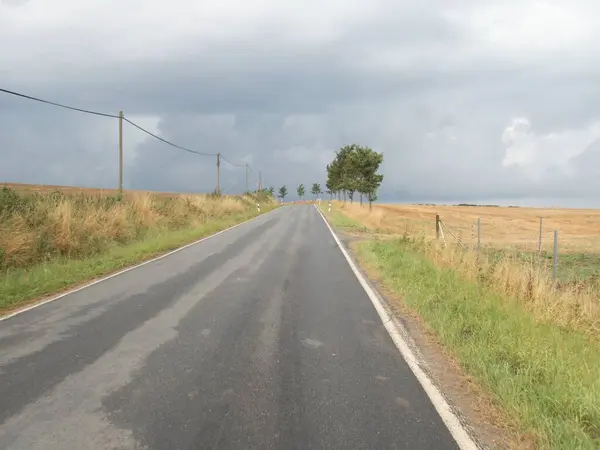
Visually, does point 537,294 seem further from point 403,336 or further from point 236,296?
point 236,296

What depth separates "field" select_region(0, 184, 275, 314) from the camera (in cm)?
968

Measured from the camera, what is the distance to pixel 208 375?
4.52 metres

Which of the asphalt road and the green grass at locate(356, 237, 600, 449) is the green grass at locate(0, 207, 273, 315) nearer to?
the asphalt road

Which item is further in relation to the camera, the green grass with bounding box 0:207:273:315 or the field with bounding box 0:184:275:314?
the field with bounding box 0:184:275:314

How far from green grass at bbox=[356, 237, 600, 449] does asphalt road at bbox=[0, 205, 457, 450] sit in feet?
2.42

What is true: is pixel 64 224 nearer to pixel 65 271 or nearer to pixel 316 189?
pixel 65 271

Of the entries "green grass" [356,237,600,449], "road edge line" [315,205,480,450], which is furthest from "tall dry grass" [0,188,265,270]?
"green grass" [356,237,600,449]

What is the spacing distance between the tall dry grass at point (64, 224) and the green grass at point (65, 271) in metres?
0.45

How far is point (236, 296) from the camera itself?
832cm

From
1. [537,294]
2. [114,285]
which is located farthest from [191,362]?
[537,294]

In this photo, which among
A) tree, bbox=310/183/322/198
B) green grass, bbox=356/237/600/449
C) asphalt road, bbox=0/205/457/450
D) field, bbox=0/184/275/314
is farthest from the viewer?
tree, bbox=310/183/322/198

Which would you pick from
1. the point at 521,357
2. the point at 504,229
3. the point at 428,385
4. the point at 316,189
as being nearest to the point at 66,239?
the point at 428,385

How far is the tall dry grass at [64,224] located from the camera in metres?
11.3

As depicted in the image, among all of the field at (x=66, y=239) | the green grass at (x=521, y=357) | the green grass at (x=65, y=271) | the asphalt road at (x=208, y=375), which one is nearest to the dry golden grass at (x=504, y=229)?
the green grass at (x=65, y=271)
